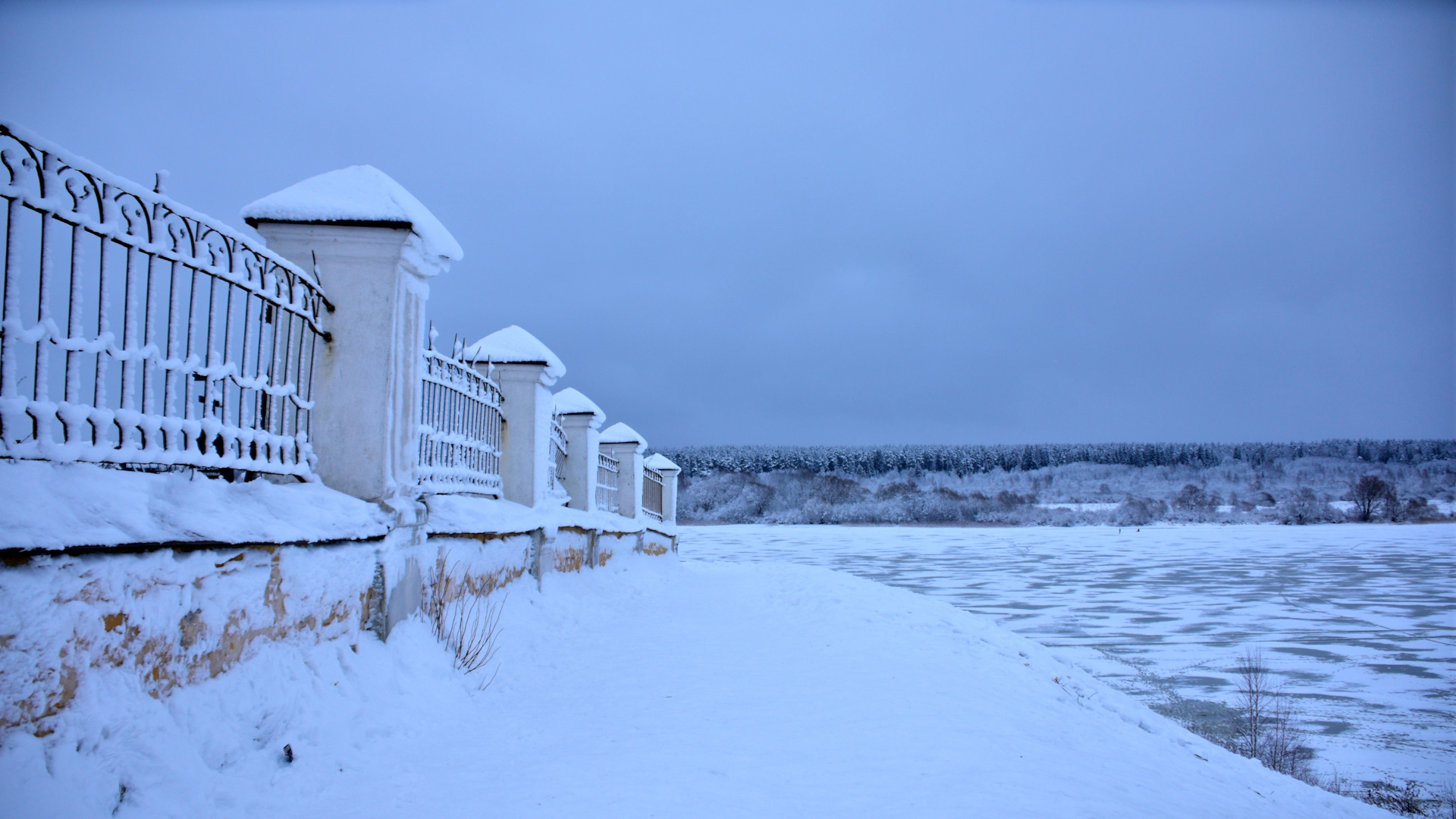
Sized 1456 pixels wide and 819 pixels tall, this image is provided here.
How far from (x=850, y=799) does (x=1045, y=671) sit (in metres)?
4.05

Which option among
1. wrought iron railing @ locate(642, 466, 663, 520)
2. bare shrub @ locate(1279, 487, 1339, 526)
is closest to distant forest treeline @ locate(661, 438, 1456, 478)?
bare shrub @ locate(1279, 487, 1339, 526)

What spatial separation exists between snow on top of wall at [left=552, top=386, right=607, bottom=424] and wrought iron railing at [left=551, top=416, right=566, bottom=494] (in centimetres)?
17

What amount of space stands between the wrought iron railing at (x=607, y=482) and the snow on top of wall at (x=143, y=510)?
A: 843 centimetres

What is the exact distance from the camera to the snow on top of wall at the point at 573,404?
10.2 metres

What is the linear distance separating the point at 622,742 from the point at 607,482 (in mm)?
9815

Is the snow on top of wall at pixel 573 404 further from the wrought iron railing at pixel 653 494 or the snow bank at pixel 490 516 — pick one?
the wrought iron railing at pixel 653 494

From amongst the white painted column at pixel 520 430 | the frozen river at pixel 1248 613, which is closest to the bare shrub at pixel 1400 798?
the frozen river at pixel 1248 613

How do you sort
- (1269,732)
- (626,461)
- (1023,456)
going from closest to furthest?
(1269,732) < (626,461) < (1023,456)

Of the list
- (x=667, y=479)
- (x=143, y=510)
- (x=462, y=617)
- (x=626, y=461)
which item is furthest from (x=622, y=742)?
(x=667, y=479)

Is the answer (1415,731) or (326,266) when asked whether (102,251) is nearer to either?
(326,266)

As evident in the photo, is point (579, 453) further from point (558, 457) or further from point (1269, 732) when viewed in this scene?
point (1269, 732)

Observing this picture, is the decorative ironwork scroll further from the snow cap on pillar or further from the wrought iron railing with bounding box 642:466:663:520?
the wrought iron railing with bounding box 642:466:663:520

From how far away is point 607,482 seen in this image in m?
13.2

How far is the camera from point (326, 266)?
4133 mm
